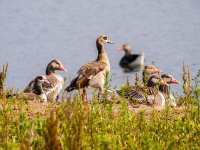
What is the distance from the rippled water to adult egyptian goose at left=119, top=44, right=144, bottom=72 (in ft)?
1.03

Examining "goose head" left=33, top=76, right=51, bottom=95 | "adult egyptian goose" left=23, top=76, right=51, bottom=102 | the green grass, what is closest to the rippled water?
"goose head" left=33, top=76, right=51, bottom=95

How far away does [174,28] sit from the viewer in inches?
1239

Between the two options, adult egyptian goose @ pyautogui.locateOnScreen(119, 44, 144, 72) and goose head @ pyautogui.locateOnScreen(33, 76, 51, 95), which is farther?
adult egyptian goose @ pyautogui.locateOnScreen(119, 44, 144, 72)

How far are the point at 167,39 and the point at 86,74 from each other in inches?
474

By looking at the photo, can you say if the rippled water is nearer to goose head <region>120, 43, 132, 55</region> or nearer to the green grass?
goose head <region>120, 43, 132, 55</region>

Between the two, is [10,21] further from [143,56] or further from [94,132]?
[94,132]

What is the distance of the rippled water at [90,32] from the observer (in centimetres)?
2581

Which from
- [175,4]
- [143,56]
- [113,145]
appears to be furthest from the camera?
[175,4]

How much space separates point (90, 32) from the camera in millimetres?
30469

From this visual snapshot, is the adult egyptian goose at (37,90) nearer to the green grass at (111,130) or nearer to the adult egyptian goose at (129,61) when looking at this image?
the green grass at (111,130)

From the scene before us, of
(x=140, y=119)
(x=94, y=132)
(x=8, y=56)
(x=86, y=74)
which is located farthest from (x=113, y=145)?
(x=8, y=56)

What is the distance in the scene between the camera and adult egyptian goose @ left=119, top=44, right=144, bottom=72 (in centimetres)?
2900

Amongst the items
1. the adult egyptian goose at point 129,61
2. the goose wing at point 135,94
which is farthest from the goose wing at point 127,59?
the goose wing at point 135,94

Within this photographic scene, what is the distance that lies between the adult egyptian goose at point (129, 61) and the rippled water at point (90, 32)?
0.31 m
